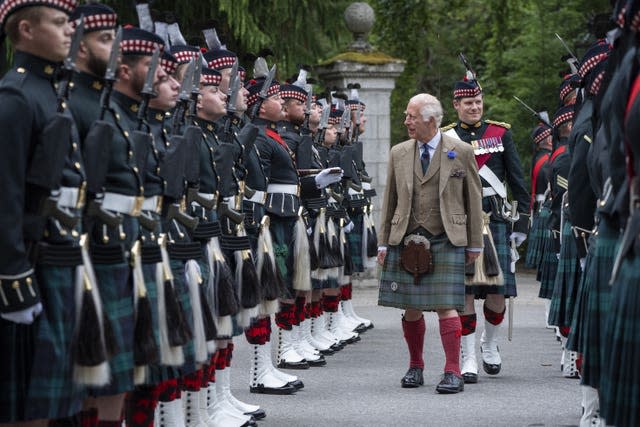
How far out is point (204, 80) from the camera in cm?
788

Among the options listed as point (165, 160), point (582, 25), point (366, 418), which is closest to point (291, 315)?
point (366, 418)

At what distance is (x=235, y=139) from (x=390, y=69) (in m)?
10.7

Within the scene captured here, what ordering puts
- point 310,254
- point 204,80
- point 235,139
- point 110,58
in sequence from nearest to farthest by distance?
point 110,58, point 204,80, point 235,139, point 310,254

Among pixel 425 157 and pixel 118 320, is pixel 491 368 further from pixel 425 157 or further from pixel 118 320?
pixel 118 320

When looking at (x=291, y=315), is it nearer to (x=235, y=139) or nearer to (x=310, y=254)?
(x=310, y=254)

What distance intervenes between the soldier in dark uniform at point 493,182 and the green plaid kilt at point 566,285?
Answer: 1.95 meters

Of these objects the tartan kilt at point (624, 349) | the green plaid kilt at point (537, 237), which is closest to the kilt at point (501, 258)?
the green plaid kilt at point (537, 237)

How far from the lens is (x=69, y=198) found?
17.9ft

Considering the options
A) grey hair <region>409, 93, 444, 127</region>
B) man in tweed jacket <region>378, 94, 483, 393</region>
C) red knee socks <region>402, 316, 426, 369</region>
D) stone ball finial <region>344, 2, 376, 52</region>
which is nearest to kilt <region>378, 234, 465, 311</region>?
man in tweed jacket <region>378, 94, 483, 393</region>

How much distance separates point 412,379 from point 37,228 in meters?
5.17

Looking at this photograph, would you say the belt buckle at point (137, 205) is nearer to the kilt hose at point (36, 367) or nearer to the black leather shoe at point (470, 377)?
the kilt hose at point (36, 367)

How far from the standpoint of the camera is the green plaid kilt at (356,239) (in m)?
14.4

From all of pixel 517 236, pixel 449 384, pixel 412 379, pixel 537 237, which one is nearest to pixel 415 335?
pixel 412 379

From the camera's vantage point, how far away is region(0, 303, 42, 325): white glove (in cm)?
509
